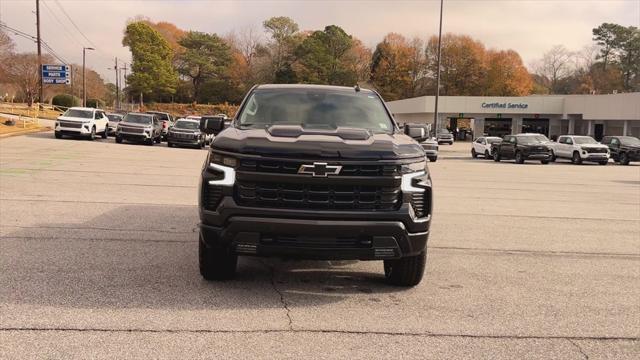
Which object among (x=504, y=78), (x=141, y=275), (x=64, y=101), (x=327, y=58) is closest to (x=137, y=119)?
(x=141, y=275)

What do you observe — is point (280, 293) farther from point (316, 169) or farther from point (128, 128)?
point (128, 128)

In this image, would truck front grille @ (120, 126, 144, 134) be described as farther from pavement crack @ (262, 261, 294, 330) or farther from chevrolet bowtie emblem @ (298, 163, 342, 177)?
chevrolet bowtie emblem @ (298, 163, 342, 177)

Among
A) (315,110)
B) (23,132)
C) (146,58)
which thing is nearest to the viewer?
(315,110)

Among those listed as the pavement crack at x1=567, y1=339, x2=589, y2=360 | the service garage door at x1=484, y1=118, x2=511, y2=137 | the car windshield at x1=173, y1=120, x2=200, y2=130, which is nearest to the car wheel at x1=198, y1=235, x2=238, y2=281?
the pavement crack at x1=567, y1=339, x2=589, y2=360

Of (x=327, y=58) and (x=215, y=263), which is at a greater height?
(x=327, y=58)

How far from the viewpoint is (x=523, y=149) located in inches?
1257

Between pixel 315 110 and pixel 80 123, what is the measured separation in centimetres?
2756

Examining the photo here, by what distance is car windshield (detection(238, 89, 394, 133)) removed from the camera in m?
6.07

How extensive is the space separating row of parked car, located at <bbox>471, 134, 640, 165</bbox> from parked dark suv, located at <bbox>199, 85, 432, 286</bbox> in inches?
1132

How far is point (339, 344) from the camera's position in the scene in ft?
13.6

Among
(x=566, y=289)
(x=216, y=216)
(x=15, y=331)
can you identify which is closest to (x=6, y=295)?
(x=15, y=331)

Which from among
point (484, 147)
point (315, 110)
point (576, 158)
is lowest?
point (576, 158)

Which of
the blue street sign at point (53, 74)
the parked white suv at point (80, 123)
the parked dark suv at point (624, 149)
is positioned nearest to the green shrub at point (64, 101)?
the blue street sign at point (53, 74)

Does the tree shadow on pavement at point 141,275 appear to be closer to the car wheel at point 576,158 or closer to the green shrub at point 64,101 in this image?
the car wheel at point 576,158
